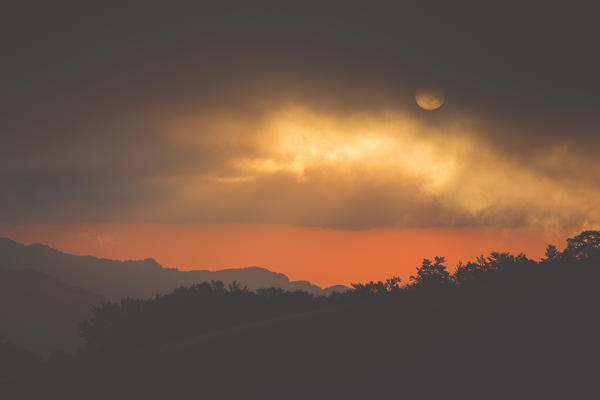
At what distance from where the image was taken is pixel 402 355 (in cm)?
1664

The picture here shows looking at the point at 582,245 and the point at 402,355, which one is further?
the point at 582,245

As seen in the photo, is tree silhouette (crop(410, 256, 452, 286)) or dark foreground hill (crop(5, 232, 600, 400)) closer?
dark foreground hill (crop(5, 232, 600, 400))

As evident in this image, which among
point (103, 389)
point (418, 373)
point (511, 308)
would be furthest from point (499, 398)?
point (103, 389)

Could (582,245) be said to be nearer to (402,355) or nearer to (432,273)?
(432,273)

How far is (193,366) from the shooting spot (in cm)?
1878

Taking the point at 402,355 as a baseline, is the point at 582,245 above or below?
above

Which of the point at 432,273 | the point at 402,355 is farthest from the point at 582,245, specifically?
the point at 402,355

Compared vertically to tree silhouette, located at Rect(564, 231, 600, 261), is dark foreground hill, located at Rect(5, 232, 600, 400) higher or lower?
lower

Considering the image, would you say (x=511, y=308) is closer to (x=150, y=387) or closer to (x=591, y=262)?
(x=591, y=262)

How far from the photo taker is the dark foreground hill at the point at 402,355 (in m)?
14.5

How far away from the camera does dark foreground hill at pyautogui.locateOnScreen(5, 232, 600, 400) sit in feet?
47.7

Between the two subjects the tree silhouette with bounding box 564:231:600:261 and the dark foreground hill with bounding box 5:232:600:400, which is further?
the tree silhouette with bounding box 564:231:600:261

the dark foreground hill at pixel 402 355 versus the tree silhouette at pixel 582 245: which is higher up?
the tree silhouette at pixel 582 245

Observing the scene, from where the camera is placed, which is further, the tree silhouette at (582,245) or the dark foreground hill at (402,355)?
the tree silhouette at (582,245)
